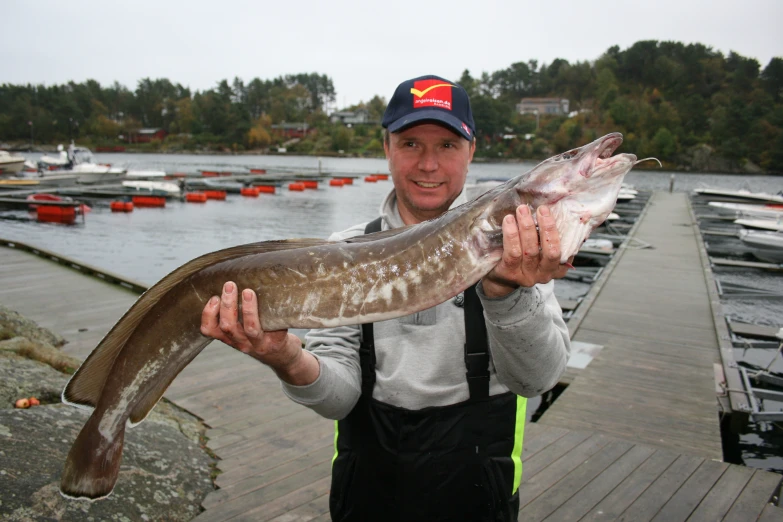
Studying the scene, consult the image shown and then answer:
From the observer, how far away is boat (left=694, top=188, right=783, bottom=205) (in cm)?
3462

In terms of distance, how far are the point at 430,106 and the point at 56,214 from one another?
1331 inches

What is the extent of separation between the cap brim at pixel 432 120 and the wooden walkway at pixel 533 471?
111 inches

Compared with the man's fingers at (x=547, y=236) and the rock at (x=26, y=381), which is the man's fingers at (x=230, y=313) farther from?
the rock at (x=26, y=381)

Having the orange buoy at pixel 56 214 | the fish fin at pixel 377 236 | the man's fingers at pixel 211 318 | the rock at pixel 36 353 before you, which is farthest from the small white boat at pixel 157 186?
the fish fin at pixel 377 236

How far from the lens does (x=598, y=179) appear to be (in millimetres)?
2059

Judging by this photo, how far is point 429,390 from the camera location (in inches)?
96.8

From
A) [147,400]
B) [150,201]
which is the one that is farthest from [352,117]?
[147,400]

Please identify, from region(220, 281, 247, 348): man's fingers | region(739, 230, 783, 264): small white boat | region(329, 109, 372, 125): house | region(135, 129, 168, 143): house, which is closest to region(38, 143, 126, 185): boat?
region(739, 230, 783, 264): small white boat

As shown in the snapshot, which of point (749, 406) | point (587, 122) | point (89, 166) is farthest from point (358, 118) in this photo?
point (749, 406)

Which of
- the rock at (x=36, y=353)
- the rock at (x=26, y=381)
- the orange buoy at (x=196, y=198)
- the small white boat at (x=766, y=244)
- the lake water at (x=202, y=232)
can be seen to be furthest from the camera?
the orange buoy at (x=196, y=198)

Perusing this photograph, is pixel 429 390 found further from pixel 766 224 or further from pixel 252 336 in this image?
pixel 766 224

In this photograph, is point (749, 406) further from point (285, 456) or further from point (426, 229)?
point (426, 229)

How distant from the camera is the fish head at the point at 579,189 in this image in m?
2.06

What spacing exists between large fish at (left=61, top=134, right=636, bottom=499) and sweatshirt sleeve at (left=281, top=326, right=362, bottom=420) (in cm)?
33
